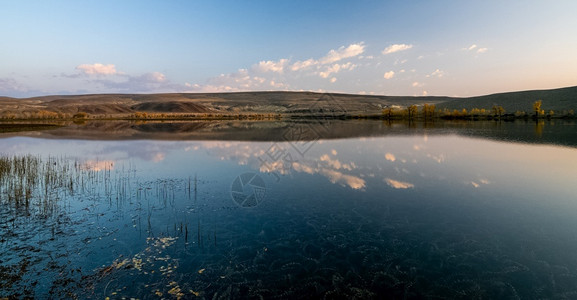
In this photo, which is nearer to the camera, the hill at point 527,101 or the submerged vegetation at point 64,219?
the submerged vegetation at point 64,219

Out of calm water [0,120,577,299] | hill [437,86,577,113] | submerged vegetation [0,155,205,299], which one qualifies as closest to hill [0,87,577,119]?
hill [437,86,577,113]

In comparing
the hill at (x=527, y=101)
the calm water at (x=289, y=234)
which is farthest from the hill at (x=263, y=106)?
the calm water at (x=289, y=234)

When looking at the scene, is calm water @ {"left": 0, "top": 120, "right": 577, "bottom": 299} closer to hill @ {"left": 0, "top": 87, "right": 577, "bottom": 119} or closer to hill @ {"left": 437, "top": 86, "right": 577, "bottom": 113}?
hill @ {"left": 0, "top": 87, "right": 577, "bottom": 119}

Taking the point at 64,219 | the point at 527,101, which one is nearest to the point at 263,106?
the point at 527,101

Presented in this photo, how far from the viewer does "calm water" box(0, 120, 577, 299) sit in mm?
6051

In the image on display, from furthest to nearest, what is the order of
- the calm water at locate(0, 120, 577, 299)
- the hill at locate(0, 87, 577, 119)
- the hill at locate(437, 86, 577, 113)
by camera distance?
the hill at locate(0, 87, 577, 119) → the hill at locate(437, 86, 577, 113) → the calm water at locate(0, 120, 577, 299)

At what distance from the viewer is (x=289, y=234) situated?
8.46 meters

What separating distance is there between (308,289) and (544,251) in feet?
20.6

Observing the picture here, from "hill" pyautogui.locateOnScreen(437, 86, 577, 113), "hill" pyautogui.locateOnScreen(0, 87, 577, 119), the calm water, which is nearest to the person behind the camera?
the calm water

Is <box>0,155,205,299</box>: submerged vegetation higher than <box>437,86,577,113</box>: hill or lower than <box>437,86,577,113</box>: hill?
lower

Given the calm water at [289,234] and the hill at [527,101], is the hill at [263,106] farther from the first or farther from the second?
the calm water at [289,234]

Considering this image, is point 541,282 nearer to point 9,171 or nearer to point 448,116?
point 9,171

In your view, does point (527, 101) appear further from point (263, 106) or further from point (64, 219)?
point (64, 219)

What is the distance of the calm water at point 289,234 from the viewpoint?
6.05 m
